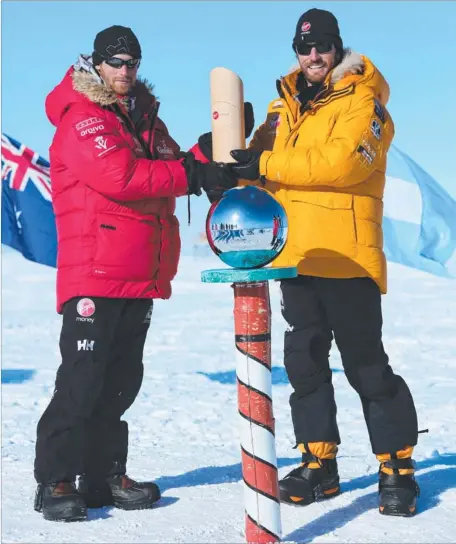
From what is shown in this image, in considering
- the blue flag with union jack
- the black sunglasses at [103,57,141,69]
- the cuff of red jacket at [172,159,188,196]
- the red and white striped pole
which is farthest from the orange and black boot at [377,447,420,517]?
the blue flag with union jack

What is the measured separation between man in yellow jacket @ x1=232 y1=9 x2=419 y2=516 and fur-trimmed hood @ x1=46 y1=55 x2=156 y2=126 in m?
0.62

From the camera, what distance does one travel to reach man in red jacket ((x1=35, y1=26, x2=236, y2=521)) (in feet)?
12.3

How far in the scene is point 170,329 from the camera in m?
14.5

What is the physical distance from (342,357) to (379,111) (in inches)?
45.4

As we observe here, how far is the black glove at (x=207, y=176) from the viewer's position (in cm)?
362

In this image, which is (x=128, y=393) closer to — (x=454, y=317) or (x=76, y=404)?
(x=76, y=404)

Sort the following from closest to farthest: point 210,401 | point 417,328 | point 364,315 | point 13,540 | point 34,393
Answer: point 13,540, point 364,315, point 210,401, point 34,393, point 417,328

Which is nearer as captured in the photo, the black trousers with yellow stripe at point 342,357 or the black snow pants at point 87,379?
the black snow pants at point 87,379

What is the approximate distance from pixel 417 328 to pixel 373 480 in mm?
9782

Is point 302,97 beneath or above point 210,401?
above

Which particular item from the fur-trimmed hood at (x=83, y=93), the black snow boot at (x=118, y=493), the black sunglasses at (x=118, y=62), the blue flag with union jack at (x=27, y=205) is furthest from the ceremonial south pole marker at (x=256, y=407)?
the blue flag with union jack at (x=27, y=205)

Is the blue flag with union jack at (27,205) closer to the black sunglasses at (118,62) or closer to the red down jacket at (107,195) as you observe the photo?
the red down jacket at (107,195)

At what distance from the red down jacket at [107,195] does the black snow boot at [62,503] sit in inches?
32.3

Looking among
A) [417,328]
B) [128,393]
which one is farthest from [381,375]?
[417,328]
